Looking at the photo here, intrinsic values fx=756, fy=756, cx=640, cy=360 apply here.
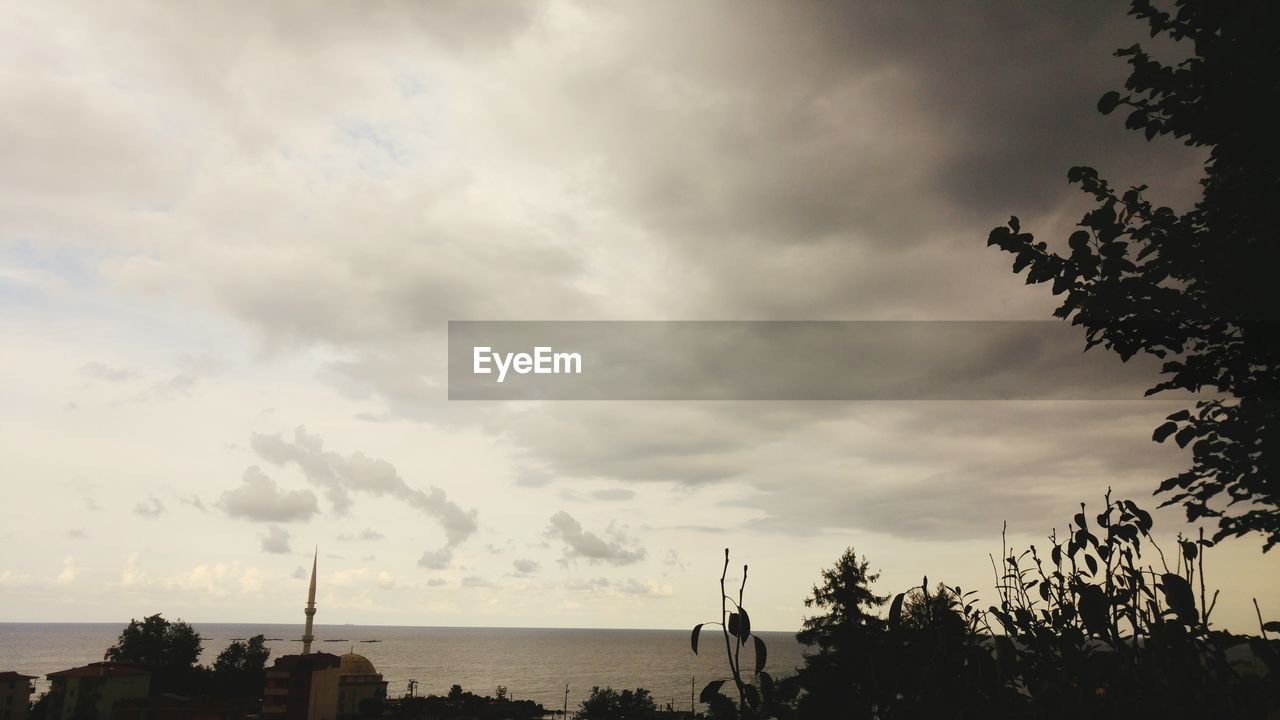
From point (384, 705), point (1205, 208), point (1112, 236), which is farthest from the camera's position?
point (384, 705)

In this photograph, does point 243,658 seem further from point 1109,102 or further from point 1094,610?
point 1094,610

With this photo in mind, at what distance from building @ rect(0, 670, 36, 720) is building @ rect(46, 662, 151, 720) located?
200 cm

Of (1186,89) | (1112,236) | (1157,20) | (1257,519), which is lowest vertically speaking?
(1257,519)

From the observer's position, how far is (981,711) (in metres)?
2.79

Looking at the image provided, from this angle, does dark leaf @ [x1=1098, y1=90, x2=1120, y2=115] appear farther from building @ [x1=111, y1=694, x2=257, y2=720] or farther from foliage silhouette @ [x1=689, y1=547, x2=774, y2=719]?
building @ [x1=111, y1=694, x2=257, y2=720]

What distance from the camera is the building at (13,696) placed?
6600 cm

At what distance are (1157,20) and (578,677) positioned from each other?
188075 millimetres

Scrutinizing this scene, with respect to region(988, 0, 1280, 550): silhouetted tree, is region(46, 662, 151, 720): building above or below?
below

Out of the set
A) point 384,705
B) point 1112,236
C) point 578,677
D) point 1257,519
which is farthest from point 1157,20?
point 578,677

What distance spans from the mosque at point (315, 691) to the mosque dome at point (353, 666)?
99 mm

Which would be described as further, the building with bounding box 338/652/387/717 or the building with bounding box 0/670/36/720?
the building with bounding box 338/652/387/717

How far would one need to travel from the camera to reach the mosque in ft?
208

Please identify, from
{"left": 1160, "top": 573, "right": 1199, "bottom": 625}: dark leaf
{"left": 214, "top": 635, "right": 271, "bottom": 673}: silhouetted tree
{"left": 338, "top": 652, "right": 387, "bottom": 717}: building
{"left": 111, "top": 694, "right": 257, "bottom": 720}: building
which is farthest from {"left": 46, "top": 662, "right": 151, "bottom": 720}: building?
{"left": 1160, "top": 573, "right": 1199, "bottom": 625}: dark leaf

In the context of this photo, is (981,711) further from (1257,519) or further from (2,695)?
(2,695)
